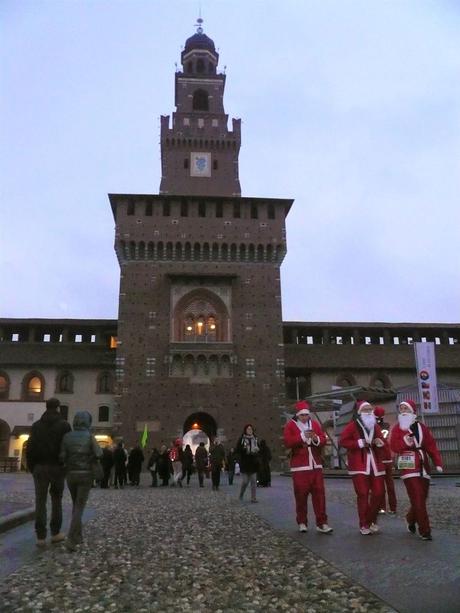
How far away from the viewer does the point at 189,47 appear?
5203cm

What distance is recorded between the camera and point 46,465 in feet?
25.1

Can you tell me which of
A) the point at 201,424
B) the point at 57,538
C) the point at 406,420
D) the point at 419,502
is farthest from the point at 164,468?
the point at 419,502

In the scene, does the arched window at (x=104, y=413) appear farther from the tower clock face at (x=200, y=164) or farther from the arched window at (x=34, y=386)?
the tower clock face at (x=200, y=164)

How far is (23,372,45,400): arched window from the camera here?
41.4 meters

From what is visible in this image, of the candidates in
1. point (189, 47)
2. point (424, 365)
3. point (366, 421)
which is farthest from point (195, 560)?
point (189, 47)

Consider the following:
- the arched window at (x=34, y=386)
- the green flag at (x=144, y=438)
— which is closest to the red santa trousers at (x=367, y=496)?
the green flag at (x=144, y=438)

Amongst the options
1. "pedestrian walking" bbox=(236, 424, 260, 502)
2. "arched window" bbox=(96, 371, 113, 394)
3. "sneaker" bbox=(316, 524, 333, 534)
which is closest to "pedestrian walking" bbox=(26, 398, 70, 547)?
"sneaker" bbox=(316, 524, 333, 534)

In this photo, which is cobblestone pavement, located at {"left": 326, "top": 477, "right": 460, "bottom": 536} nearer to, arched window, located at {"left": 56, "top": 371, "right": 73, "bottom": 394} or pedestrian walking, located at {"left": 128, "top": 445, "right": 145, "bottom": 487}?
pedestrian walking, located at {"left": 128, "top": 445, "right": 145, "bottom": 487}

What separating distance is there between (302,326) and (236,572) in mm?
40785

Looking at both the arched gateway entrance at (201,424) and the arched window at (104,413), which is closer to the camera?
the arched gateway entrance at (201,424)

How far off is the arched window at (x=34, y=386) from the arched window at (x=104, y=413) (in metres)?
4.41

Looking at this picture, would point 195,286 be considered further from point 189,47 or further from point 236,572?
point 236,572

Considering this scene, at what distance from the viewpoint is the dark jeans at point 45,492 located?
7508 millimetres

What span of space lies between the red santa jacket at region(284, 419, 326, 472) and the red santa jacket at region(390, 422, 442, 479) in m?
1.11
